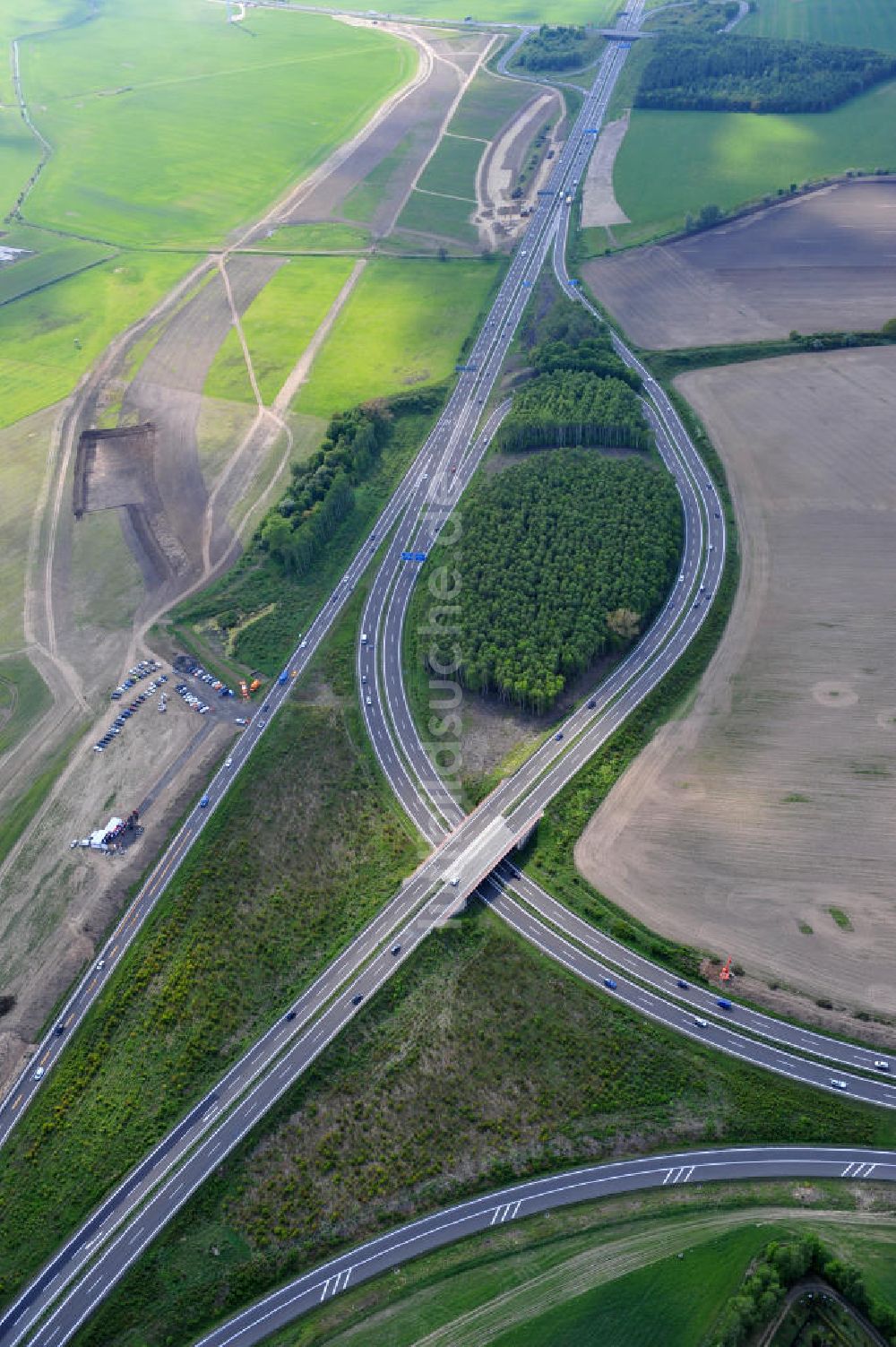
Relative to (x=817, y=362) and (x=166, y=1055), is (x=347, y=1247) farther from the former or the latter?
(x=817, y=362)

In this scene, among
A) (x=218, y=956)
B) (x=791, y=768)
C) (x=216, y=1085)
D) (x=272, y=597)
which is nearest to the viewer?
(x=216, y=1085)

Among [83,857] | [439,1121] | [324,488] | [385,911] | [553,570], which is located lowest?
[439,1121]

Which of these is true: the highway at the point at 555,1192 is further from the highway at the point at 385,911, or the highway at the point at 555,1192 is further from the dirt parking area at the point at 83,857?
the dirt parking area at the point at 83,857

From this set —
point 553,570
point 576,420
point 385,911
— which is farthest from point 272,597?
point 576,420

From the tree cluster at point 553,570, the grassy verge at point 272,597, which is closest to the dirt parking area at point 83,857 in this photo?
the grassy verge at point 272,597

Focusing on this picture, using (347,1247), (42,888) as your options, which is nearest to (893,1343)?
(347,1247)

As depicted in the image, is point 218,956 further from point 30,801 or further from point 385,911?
point 30,801
